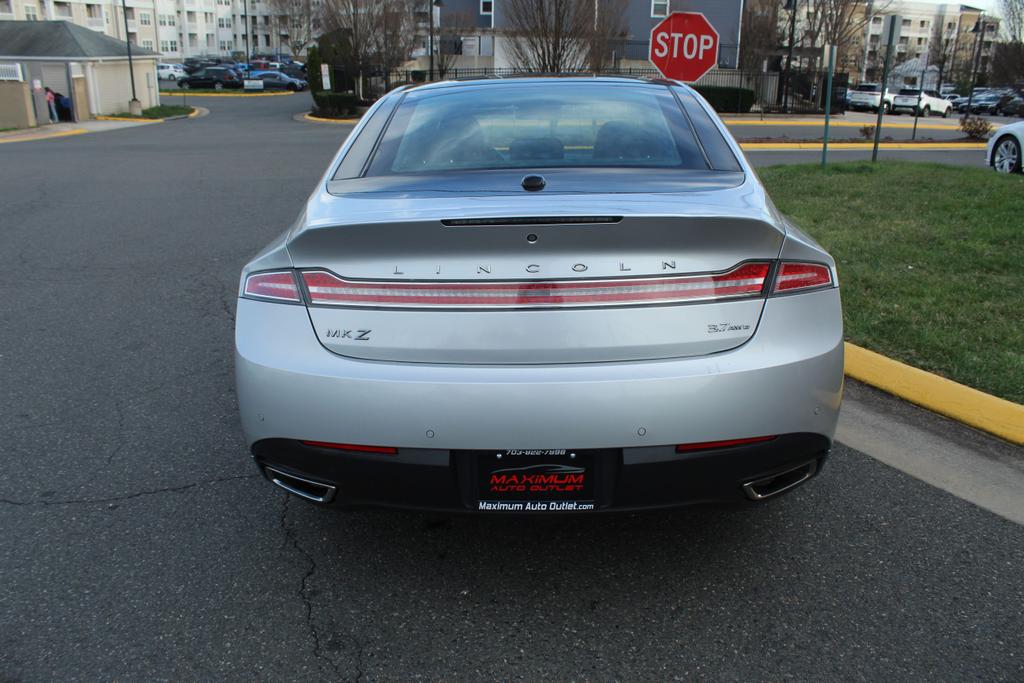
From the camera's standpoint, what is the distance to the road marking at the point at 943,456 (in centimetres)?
354

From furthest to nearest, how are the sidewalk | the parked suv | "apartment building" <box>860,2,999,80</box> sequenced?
"apartment building" <box>860,2,999,80</box> → the parked suv → the sidewalk

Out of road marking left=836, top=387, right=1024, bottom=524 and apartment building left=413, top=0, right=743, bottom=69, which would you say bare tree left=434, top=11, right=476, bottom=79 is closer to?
Result: apartment building left=413, top=0, right=743, bottom=69

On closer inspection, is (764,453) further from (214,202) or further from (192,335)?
(214,202)

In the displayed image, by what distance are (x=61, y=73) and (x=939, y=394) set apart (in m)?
36.8

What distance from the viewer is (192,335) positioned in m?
5.73

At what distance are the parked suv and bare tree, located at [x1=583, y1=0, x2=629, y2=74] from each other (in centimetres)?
4023

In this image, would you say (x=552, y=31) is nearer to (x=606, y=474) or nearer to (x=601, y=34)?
(x=601, y=34)

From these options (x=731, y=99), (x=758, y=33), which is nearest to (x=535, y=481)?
(x=731, y=99)

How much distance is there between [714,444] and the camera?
2.54 m

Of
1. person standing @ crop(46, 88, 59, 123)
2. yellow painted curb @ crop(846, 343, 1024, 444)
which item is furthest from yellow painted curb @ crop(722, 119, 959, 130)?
yellow painted curb @ crop(846, 343, 1024, 444)

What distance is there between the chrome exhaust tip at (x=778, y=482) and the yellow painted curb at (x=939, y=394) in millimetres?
1871

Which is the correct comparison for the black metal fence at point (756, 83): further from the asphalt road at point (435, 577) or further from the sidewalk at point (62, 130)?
the asphalt road at point (435, 577)

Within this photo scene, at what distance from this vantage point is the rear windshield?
3.46 meters

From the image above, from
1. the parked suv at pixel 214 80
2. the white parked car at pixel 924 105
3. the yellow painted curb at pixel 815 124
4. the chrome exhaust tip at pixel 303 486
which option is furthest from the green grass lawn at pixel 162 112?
the chrome exhaust tip at pixel 303 486
